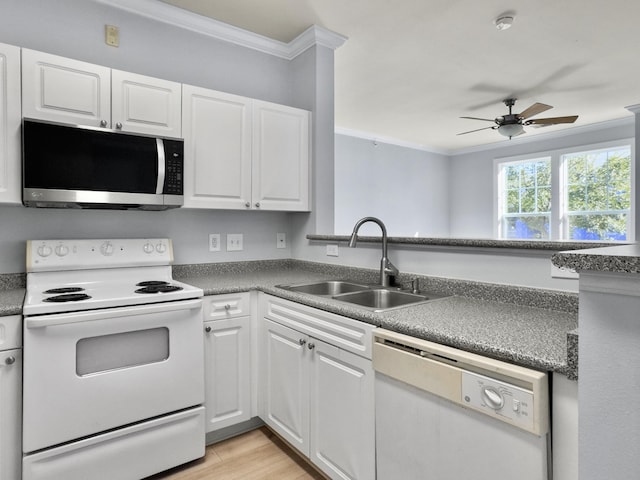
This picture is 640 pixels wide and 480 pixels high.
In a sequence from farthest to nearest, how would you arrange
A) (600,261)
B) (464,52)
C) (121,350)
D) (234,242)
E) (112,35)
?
(464,52)
(234,242)
(112,35)
(121,350)
(600,261)

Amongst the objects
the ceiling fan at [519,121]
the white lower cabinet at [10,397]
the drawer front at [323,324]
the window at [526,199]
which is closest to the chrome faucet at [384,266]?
the drawer front at [323,324]

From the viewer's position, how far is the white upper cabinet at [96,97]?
5.76ft

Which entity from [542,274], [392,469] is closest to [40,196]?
[392,469]

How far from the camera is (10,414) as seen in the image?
148 centimetres

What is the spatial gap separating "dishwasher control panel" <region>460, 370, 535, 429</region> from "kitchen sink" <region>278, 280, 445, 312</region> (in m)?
0.64

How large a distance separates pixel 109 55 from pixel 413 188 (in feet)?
16.9

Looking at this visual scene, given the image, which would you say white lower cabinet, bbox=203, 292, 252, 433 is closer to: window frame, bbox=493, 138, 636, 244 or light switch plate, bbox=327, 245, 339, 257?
light switch plate, bbox=327, 245, 339, 257

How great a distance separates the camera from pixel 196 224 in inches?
98.1

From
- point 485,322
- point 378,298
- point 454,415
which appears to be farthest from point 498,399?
point 378,298

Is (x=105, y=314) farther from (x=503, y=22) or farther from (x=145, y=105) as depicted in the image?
(x=503, y=22)

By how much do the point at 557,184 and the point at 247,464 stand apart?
5901 millimetres

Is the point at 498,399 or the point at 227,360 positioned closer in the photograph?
the point at 498,399

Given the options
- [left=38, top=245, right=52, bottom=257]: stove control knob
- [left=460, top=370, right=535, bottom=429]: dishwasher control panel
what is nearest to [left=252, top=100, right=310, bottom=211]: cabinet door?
[left=38, top=245, right=52, bottom=257]: stove control knob

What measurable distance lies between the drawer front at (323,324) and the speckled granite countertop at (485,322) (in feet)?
0.11
